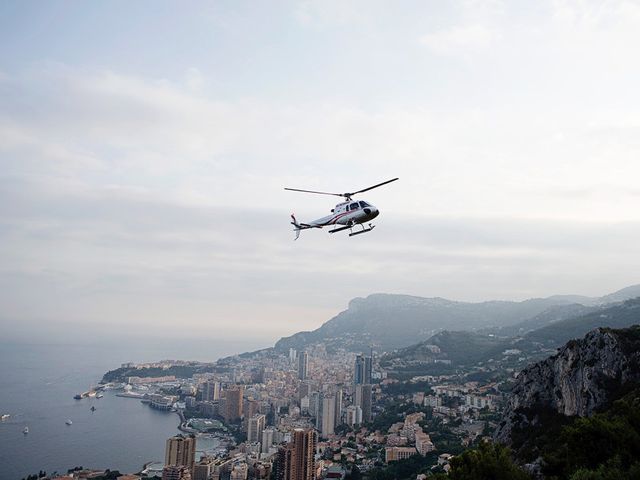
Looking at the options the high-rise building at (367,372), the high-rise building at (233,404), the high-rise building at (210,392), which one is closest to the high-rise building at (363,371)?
the high-rise building at (367,372)

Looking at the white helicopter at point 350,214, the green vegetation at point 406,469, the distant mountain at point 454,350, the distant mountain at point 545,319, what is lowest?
the green vegetation at point 406,469

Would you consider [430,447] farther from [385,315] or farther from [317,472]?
[385,315]

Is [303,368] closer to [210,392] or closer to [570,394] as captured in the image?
[210,392]

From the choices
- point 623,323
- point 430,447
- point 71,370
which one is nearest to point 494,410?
point 430,447

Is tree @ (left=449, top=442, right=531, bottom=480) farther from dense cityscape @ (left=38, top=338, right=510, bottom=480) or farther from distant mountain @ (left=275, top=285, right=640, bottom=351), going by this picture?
distant mountain @ (left=275, top=285, right=640, bottom=351)

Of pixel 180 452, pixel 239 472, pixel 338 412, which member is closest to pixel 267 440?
pixel 338 412

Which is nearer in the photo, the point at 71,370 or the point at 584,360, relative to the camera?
the point at 584,360

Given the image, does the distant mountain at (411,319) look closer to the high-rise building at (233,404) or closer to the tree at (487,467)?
the high-rise building at (233,404)
